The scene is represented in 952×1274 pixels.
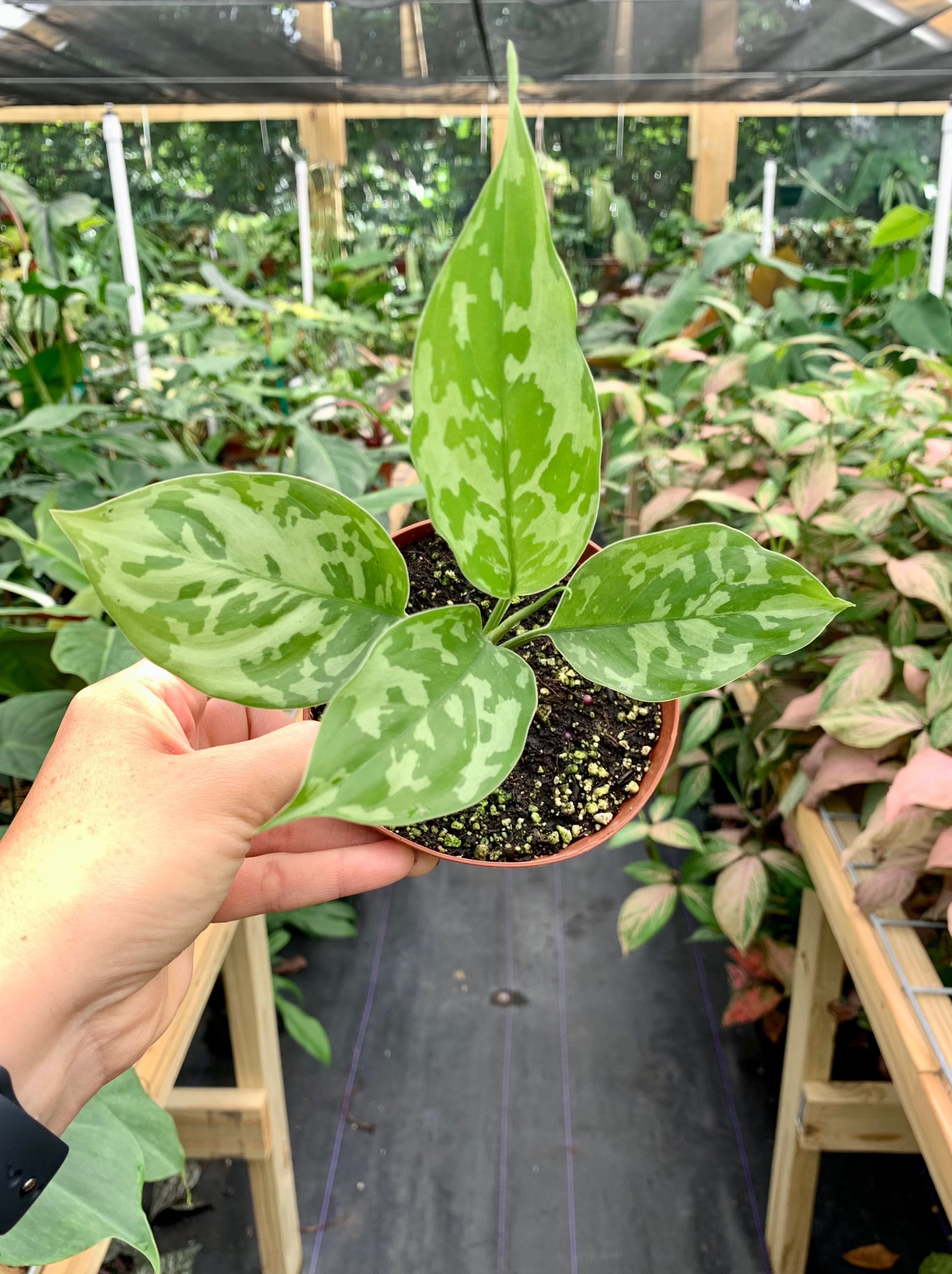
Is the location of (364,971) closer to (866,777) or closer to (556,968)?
(556,968)

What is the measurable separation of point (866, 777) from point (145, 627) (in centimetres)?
67

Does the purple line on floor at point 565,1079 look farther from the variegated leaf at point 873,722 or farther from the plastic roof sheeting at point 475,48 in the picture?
the plastic roof sheeting at point 475,48

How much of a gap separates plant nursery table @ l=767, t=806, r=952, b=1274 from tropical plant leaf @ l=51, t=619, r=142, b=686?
63 centimetres

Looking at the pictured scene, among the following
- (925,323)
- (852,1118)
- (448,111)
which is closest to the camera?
(852,1118)

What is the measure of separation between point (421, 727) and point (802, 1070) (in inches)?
34.9

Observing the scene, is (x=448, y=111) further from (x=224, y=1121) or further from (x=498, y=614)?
(x=498, y=614)

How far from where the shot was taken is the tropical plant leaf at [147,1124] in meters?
0.62

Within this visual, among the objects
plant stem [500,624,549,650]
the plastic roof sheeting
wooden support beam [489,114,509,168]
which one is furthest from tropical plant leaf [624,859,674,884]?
wooden support beam [489,114,509,168]

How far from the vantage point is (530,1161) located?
1.27 metres

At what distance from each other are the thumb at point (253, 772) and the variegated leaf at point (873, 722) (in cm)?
51

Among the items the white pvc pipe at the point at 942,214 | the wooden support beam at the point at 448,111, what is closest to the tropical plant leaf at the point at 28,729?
the white pvc pipe at the point at 942,214

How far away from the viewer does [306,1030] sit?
1295 mm

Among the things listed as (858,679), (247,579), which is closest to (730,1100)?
(858,679)

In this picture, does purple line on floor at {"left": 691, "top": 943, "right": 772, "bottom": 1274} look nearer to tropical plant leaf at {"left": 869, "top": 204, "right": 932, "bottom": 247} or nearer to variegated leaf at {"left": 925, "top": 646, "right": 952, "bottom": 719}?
variegated leaf at {"left": 925, "top": 646, "right": 952, "bottom": 719}
